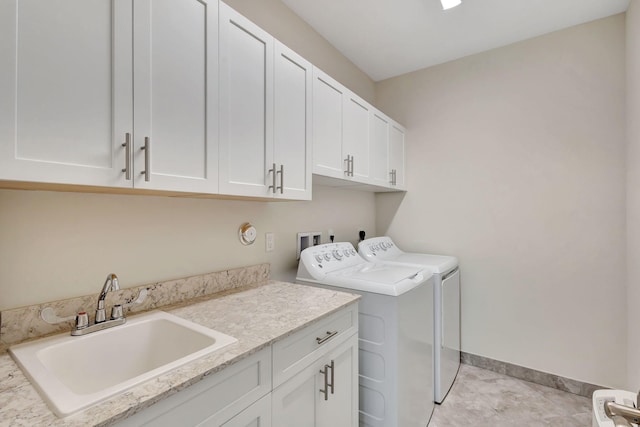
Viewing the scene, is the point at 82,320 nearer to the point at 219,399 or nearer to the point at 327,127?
the point at 219,399

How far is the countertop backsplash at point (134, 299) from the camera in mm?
959

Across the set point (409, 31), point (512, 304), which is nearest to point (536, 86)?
point (409, 31)

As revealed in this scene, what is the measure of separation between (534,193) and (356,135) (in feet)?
5.00

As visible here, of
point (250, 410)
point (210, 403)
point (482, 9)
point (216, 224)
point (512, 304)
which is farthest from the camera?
point (512, 304)

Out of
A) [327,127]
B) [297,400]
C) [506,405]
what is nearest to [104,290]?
[297,400]

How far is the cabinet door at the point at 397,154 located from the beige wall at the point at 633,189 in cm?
155

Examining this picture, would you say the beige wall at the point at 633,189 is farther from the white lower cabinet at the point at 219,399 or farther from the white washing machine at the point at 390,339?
the white lower cabinet at the point at 219,399

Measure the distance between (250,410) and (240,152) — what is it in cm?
97

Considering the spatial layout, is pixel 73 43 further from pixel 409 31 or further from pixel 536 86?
pixel 536 86

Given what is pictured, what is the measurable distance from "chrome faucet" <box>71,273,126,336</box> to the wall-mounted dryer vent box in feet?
3.87

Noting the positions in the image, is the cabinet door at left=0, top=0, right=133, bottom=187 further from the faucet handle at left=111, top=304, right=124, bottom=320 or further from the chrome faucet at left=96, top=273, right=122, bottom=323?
the faucet handle at left=111, top=304, right=124, bottom=320

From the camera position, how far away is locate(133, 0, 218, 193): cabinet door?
0.98 metres

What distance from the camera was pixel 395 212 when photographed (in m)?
3.08

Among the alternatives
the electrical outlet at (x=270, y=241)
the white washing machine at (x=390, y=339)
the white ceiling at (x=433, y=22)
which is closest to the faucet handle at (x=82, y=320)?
the electrical outlet at (x=270, y=241)
